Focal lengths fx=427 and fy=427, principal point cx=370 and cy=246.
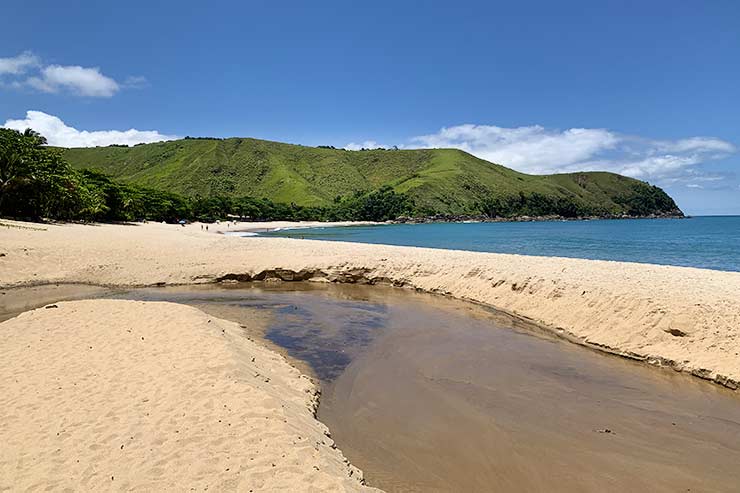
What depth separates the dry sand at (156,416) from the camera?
4695mm

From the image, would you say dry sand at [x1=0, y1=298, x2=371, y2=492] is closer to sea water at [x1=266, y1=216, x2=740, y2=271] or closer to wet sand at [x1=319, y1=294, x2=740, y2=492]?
wet sand at [x1=319, y1=294, x2=740, y2=492]

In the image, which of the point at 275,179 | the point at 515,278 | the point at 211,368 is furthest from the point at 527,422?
the point at 275,179

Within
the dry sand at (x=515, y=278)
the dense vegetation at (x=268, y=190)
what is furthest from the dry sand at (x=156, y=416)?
the dense vegetation at (x=268, y=190)

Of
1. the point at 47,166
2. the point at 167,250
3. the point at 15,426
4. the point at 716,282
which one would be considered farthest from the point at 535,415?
the point at 47,166

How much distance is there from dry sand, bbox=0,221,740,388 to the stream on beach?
913 millimetres

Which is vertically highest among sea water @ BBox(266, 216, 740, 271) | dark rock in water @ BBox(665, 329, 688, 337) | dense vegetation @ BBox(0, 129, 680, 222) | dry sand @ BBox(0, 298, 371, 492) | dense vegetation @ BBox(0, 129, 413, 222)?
dense vegetation @ BBox(0, 129, 680, 222)

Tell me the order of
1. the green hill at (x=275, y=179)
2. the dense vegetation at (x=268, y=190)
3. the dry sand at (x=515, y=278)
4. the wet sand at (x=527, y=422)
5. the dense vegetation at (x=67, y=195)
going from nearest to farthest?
1. the wet sand at (x=527, y=422)
2. the dry sand at (x=515, y=278)
3. the dense vegetation at (x=67, y=195)
4. the dense vegetation at (x=268, y=190)
5. the green hill at (x=275, y=179)

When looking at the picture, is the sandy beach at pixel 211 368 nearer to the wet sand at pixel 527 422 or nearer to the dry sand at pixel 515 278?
the dry sand at pixel 515 278

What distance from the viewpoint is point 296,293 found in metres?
19.5

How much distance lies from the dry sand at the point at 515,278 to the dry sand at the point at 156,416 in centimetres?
858

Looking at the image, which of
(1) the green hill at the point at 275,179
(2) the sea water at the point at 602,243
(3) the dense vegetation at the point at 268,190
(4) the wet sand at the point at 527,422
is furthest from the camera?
(1) the green hill at the point at 275,179

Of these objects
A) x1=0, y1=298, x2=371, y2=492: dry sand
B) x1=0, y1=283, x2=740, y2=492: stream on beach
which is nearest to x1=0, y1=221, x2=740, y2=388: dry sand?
x1=0, y1=283, x2=740, y2=492: stream on beach

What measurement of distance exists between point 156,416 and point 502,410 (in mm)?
5625

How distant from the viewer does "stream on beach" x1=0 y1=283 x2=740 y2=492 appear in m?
5.71
